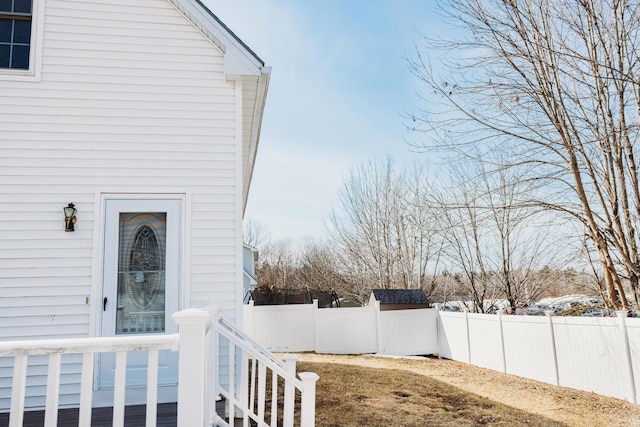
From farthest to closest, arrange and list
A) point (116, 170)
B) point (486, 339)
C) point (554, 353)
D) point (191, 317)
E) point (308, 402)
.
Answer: point (486, 339) < point (554, 353) < point (116, 170) < point (308, 402) < point (191, 317)

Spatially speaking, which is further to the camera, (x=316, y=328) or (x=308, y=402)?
(x=316, y=328)

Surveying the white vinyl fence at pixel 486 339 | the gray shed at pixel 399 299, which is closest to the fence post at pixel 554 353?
the white vinyl fence at pixel 486 339

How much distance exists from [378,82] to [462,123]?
503 centimetres

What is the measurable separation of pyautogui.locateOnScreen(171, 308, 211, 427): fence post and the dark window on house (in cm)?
474

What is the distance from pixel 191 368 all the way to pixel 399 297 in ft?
43.1

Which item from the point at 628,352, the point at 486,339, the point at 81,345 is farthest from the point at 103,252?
the point at 486,339

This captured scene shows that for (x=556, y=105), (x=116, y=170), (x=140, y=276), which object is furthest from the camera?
(x=556, y=105)

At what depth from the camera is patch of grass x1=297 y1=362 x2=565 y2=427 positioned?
619 centimetres

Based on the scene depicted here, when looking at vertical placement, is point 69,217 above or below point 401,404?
above

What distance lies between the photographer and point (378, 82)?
11234 mm

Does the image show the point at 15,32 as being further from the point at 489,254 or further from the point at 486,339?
the point at 489,254

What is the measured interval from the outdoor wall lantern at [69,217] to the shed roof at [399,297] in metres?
10.7

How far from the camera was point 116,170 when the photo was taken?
5.36 meters

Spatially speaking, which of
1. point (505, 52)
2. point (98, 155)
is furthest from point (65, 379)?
point (505, 52)
